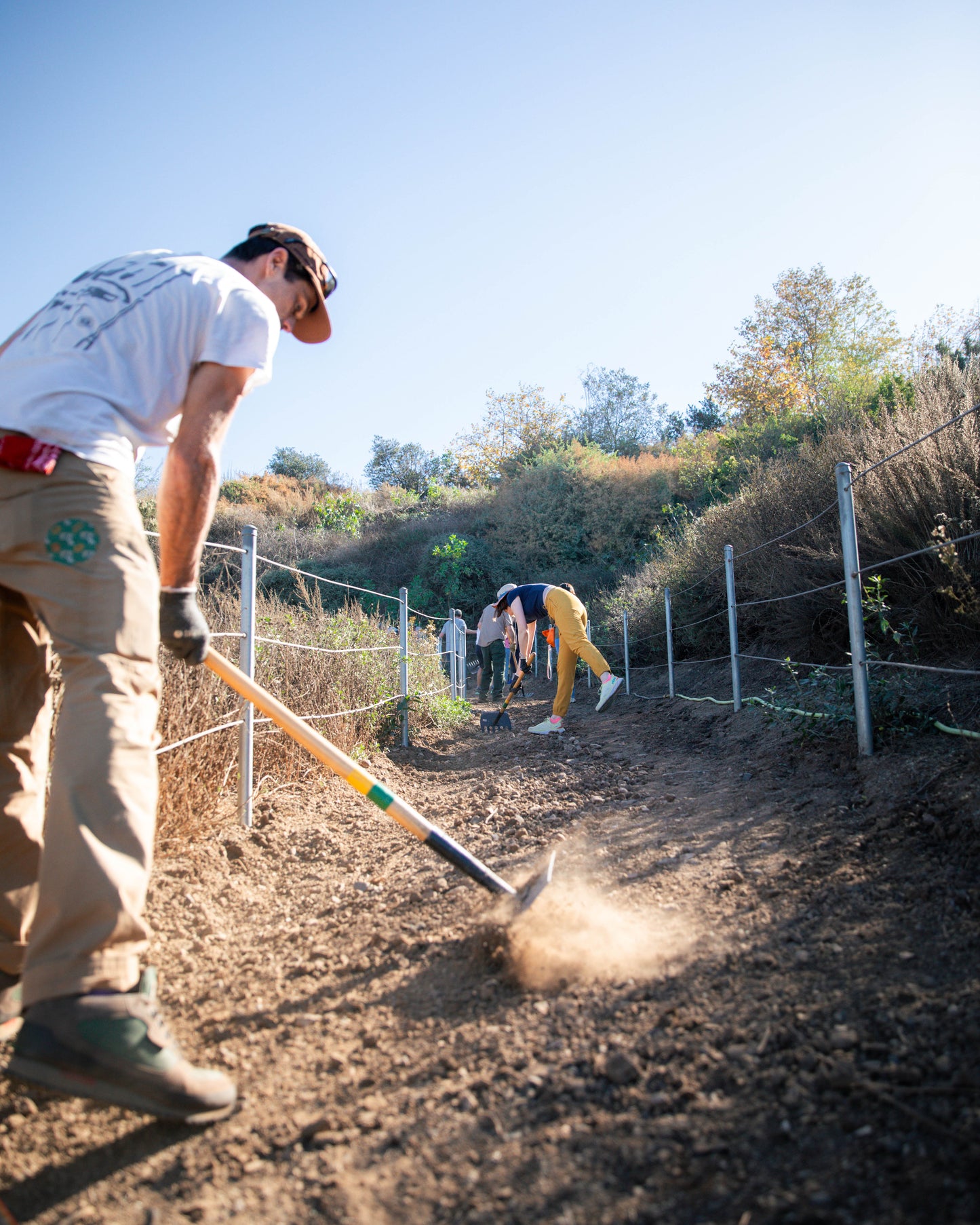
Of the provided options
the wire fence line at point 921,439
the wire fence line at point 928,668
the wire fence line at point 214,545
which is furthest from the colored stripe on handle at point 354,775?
the wire fence line at point 921,439

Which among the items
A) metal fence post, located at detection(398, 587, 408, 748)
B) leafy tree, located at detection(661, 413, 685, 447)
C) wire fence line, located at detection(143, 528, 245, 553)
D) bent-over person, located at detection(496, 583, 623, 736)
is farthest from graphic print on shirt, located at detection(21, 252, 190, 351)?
leafy tree, located at detection(661, 413, 685, 447)

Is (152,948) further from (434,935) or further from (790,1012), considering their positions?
(790,1012)

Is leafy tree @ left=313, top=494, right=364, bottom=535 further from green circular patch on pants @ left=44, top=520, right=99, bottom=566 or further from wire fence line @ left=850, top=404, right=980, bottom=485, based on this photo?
green circular patch on pants @ left=44, top=520, right=99, bottom=566

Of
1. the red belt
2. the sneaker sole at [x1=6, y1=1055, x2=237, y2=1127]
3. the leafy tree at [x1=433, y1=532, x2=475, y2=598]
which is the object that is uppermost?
the leafy tree at [x1=433, y1=532, x2=475, y2=598]

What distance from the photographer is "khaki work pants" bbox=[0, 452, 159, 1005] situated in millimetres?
1223

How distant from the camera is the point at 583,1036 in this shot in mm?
1422

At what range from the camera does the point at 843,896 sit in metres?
1.98

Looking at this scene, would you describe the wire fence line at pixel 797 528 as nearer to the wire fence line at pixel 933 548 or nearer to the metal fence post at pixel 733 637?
the metal fence post at pixel 733 637

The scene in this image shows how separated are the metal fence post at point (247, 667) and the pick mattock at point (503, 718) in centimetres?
402

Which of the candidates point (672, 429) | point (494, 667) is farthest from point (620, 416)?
point (494, 667)

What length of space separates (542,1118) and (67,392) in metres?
1.58

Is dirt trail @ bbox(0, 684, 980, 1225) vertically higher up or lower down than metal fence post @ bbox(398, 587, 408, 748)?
lower down

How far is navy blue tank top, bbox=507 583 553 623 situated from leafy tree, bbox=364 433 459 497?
33.1m

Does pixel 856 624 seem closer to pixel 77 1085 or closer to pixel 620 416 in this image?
pixel 77 1085
